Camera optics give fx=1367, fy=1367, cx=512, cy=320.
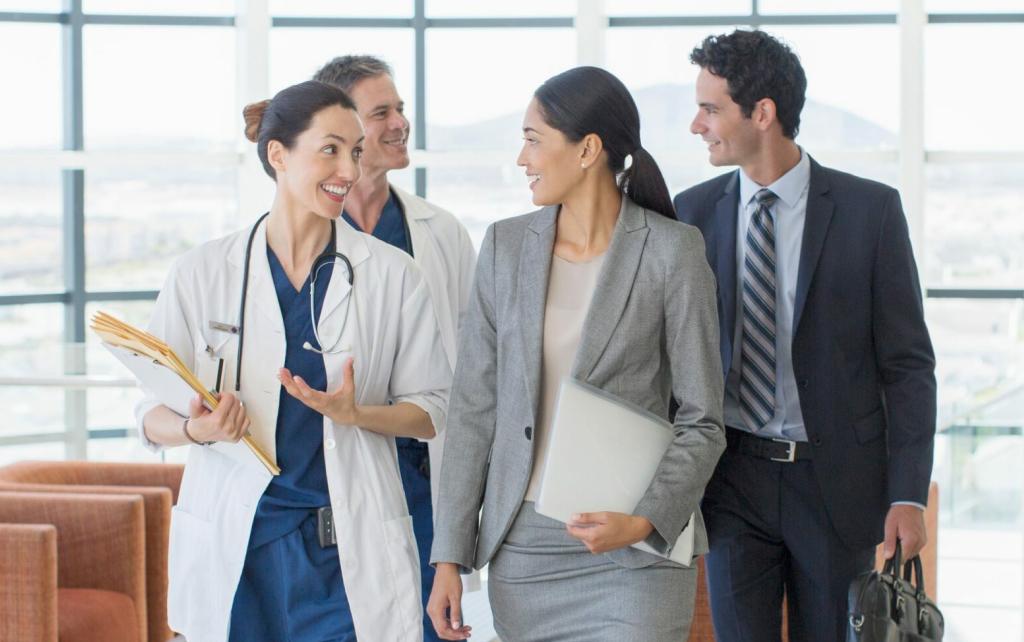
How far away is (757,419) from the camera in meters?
2.77

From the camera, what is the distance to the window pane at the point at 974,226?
10.0 meters

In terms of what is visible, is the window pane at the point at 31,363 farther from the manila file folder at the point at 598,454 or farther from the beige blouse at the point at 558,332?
the manila file folder at the point at 598,454

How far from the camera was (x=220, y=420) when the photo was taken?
2328mm

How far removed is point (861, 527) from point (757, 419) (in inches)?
12.5

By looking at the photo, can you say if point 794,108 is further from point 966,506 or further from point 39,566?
point 966,506

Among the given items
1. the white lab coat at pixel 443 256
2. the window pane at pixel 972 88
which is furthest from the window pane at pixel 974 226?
the white lab coat at pixel 443 256

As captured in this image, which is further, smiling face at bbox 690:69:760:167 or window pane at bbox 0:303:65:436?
window pane at bbox 0:303:65:436

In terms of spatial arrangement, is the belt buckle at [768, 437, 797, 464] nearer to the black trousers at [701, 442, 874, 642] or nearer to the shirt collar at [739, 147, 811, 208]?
the black trousers at [701, 442, 874, 642]

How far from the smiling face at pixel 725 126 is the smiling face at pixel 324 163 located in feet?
2.56

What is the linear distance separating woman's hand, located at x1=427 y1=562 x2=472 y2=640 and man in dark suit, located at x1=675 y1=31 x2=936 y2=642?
27.1 inches

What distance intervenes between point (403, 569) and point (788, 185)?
114cm

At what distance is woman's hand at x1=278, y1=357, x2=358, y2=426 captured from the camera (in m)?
2.33

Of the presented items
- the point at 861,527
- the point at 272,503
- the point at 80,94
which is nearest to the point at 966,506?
the point at 861,527

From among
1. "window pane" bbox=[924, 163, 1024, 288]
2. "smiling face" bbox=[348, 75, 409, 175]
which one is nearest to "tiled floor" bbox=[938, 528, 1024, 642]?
"smiling face" bbox=[348, 75, 409, 175]
